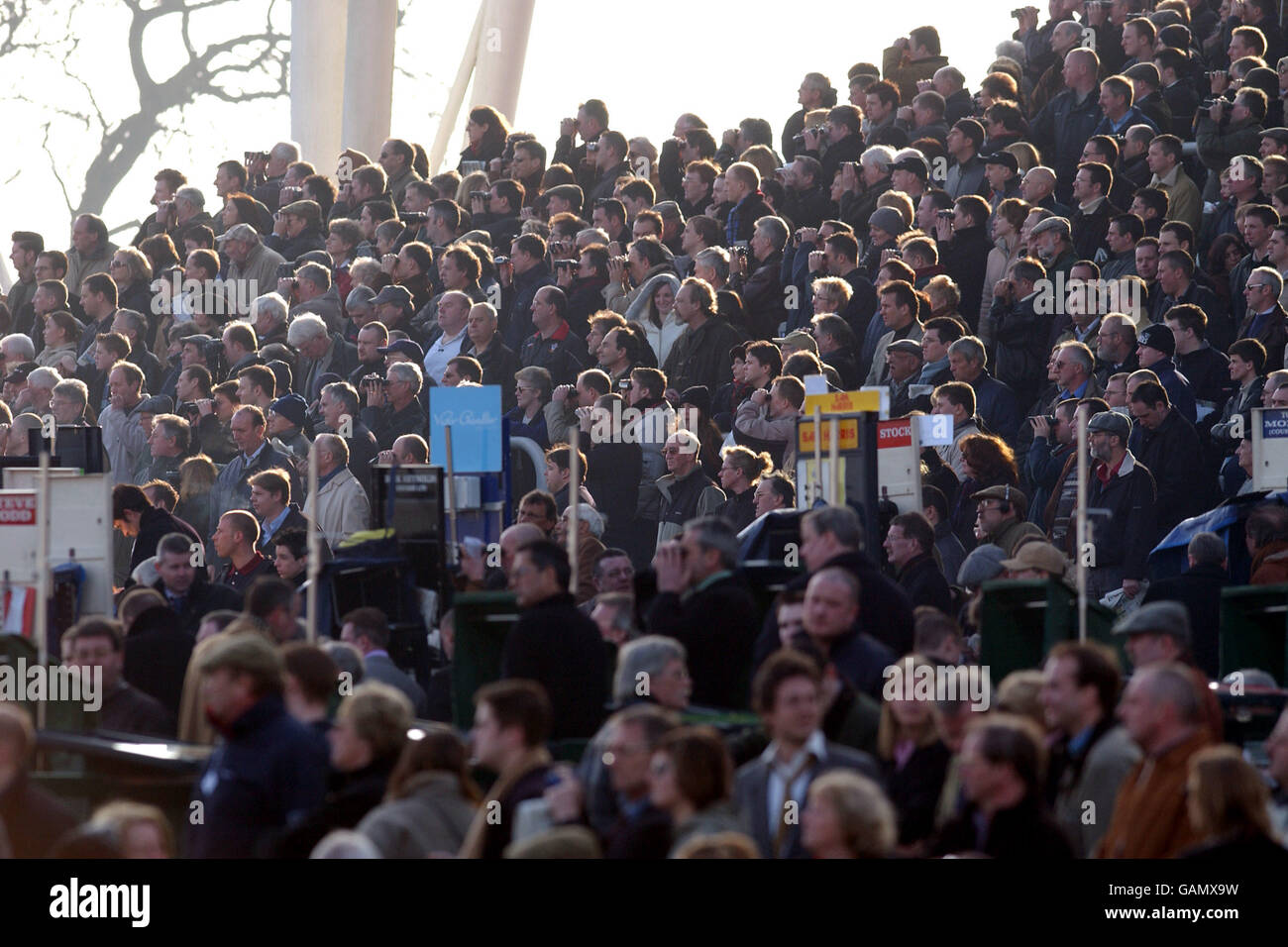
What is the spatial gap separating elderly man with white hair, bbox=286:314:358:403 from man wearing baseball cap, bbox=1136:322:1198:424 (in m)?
6.49

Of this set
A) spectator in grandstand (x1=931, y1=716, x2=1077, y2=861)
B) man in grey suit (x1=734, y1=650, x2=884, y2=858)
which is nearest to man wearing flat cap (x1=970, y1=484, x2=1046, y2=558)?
man in grey suit (x1=734, y1=650, x2=884, y2=858)

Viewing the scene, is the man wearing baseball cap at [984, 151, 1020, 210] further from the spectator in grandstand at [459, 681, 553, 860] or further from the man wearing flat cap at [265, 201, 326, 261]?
the spectator in grandstand at [459, 681, 553, 860]

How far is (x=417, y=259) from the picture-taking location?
18469mm

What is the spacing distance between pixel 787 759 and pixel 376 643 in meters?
3.45

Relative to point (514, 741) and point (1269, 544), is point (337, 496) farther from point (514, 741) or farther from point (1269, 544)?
point (514, 741)

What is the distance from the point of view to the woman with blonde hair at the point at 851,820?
6984mm

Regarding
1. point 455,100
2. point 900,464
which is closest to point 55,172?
point 455,100

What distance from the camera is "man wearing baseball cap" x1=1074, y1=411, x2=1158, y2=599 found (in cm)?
1288

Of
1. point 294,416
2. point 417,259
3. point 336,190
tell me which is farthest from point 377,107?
point 294,416

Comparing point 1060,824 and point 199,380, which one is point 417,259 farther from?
point 1060,824

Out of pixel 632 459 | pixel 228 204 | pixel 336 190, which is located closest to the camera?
pixel 632 459

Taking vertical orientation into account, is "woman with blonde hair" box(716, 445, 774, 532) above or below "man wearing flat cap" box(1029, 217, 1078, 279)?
below

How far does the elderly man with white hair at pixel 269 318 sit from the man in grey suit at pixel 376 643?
736 centimetres

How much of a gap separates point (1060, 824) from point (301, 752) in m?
2.65
